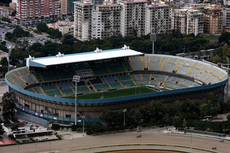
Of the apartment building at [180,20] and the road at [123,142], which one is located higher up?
the apartment building at [180,20]

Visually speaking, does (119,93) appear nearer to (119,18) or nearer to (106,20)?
(106,20)

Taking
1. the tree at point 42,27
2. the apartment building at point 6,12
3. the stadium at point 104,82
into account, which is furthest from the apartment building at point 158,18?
the apartment building at point 6,12

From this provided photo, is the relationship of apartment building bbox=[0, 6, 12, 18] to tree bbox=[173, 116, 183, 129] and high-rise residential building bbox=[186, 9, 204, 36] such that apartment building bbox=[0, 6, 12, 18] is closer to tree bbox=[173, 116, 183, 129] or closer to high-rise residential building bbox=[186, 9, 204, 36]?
high-rise residential building bbox=[186, 9, 204, 36]

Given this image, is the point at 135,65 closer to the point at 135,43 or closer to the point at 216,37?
the point at 135,43

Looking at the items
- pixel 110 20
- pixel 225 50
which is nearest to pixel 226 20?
pixel 110 20

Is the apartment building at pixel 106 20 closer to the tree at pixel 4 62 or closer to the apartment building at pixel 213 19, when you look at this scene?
the apartment building at pixel 213 19

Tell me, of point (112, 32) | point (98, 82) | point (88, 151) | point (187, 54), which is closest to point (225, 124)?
point (88, 151)

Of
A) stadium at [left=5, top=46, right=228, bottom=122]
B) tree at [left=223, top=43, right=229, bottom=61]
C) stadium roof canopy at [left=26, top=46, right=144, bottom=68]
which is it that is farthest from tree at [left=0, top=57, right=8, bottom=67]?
tree at [left=223, top=43, right=229, bottom=61]
